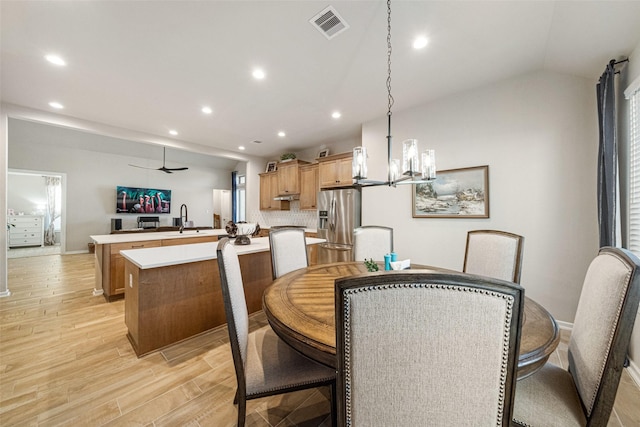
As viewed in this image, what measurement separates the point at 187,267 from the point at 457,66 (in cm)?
344

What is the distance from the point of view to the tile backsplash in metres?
5.63

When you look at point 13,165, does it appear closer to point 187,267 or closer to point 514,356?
point 187,267

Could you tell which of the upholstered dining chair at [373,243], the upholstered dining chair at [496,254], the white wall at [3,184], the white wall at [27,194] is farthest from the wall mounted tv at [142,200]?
the upholstered dining chair at [496,254]

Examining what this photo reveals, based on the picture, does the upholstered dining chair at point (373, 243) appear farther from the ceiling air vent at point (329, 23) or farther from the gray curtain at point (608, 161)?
the ceiling air vent at point (329, 23)

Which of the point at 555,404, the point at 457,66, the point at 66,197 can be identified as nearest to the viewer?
the point at 555,404

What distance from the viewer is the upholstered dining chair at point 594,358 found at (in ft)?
2.51

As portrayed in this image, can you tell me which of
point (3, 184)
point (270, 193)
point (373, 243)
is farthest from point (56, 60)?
point (270, 193)

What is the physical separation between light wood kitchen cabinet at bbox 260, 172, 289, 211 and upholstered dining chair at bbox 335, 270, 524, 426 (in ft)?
17.9

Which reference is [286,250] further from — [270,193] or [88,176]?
[88,176]

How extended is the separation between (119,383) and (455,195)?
3.77m

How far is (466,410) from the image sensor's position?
1.97ft

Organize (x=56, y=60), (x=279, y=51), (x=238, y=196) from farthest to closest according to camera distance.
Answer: (x=238, y=196) < (x=56, y=60) < (x=279, y=51)

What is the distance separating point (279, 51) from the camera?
2.25 m

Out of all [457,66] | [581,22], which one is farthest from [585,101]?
[457,66]
